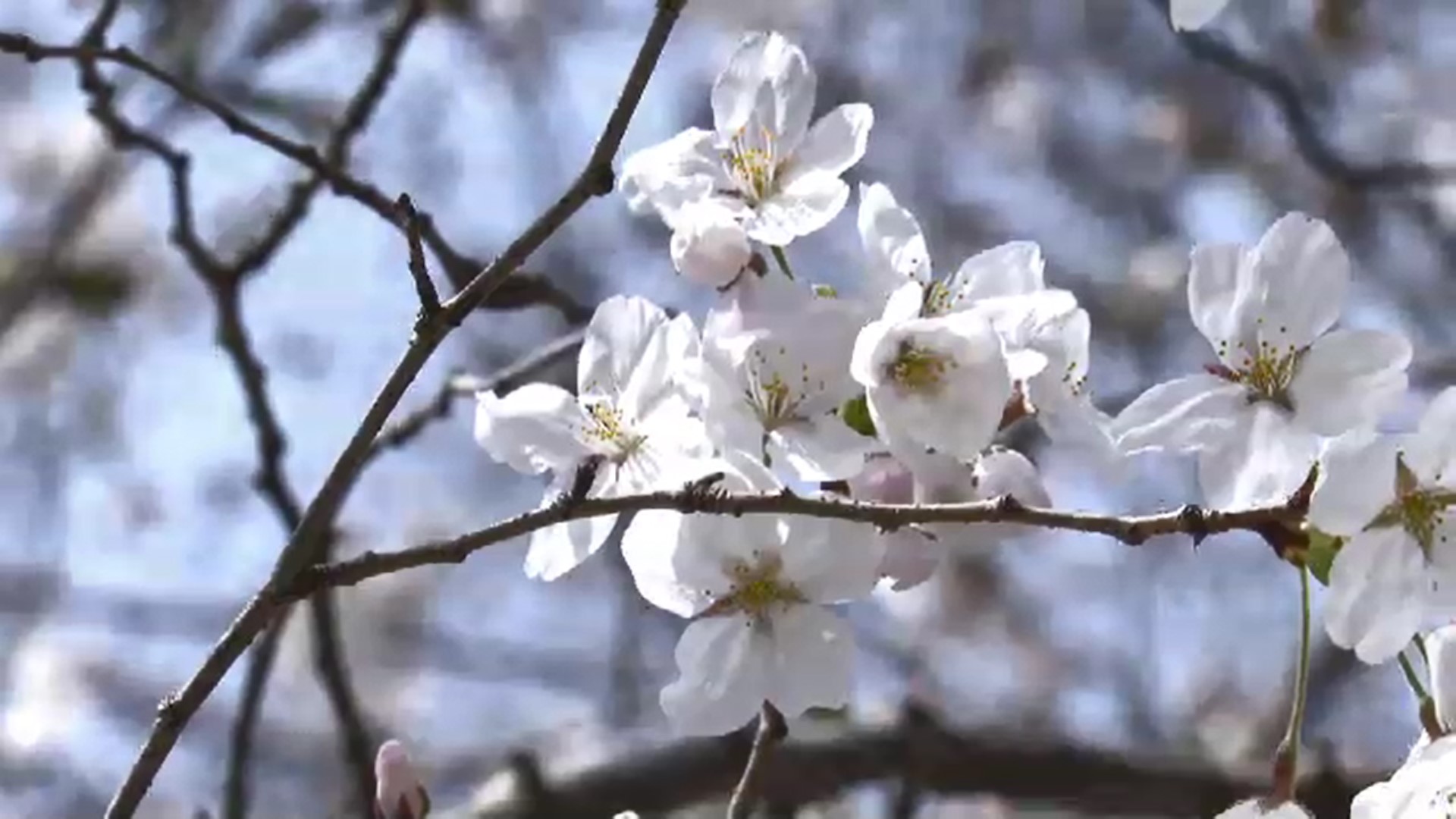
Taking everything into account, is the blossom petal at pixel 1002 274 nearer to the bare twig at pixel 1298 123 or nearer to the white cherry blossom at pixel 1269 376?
the white cherry blossom at pixel 1269 376

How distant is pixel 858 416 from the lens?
1096 mm

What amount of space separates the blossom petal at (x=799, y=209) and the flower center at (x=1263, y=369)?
0.96ft

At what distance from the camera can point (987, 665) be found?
5.02m

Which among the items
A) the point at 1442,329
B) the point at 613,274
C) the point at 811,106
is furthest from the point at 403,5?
the point at 1442,329

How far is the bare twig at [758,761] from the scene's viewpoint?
41.5 inches

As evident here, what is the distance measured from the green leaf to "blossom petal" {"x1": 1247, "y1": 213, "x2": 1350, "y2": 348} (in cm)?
19

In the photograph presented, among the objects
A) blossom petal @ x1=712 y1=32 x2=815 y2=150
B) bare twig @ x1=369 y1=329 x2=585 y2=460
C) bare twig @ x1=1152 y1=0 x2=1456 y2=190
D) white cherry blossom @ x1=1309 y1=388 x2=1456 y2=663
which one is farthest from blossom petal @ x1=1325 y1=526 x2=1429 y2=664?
bare twig @ x1=1152 y1=0 x2=1456 y2=190

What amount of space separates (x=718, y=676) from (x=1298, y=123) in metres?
1.53

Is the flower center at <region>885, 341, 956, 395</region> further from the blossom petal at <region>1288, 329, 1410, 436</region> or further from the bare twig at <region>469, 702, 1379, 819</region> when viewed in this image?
the bare twig at <region>469, 702, 1379, 819</region>

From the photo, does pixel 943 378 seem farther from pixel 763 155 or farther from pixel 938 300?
pixel 763 155

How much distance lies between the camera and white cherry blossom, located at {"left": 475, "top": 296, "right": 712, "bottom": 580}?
1.07 m

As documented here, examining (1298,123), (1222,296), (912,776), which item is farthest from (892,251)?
(1298,123)

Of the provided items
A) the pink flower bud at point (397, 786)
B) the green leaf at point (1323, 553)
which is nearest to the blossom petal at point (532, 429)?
the pink flower bud at point (397, 786)

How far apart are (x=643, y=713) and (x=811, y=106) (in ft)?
8.78
